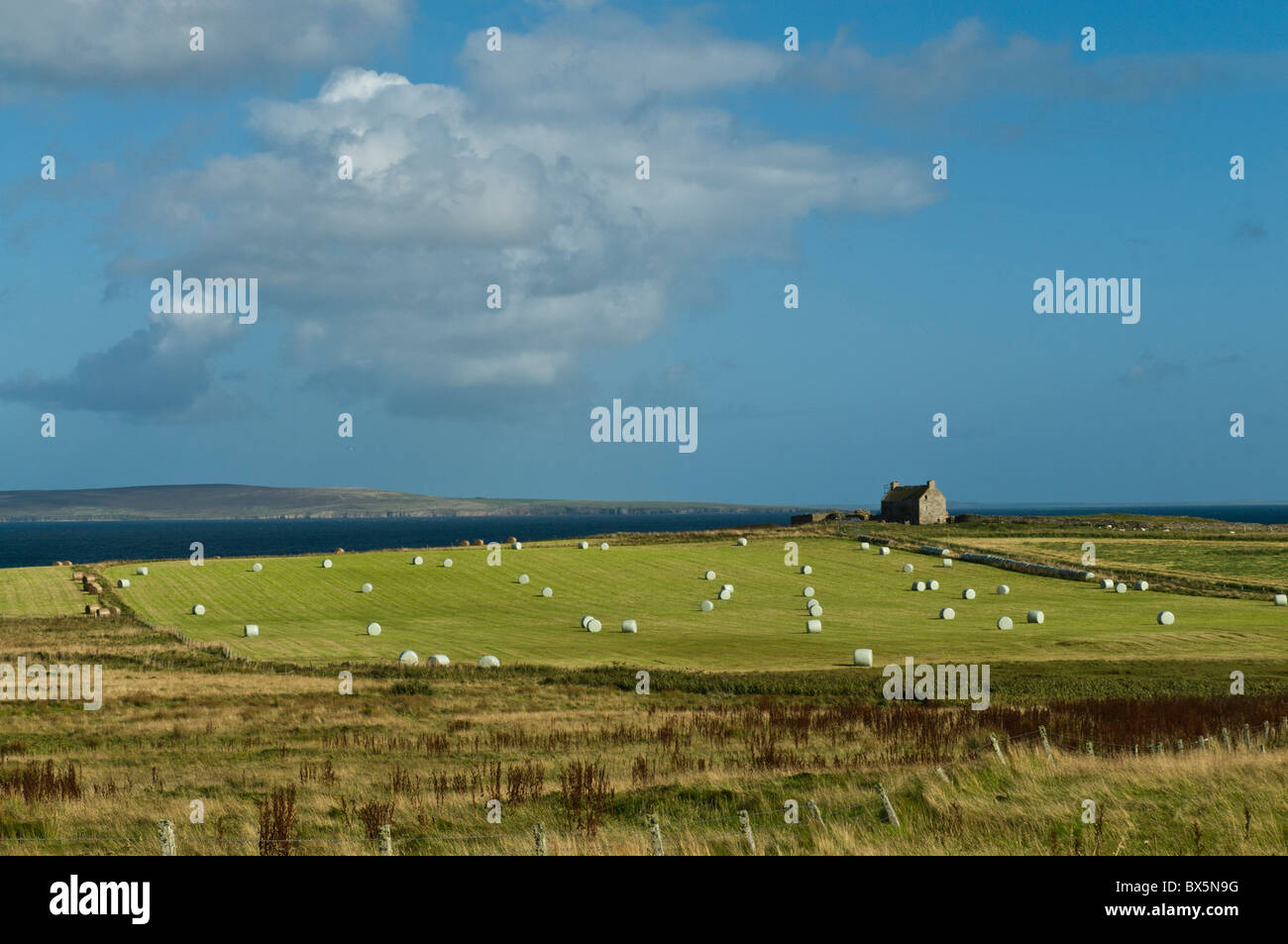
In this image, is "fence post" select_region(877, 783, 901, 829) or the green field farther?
the green field

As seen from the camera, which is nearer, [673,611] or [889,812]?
[889,812]

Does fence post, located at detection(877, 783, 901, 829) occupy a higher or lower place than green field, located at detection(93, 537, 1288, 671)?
higher

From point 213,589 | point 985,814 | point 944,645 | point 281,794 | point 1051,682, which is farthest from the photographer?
point 213,589

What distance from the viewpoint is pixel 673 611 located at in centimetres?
7388

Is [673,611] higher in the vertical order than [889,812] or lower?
lower

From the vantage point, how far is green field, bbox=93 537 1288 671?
5519 centimetres

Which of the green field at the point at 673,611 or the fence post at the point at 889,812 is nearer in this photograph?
the fence post at the point at 889,812

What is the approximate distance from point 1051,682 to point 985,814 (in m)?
28.3

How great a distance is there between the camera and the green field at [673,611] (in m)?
55.2

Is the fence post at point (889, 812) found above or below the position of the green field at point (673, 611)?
above
